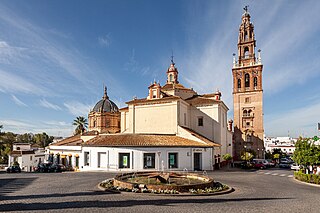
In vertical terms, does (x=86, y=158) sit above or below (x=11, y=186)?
above

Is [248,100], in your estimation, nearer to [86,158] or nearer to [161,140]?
[161,140]

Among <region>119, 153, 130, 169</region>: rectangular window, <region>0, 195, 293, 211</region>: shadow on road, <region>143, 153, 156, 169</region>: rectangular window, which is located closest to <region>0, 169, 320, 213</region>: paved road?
<region>0, 195, 293, 211</region>: shadow on road

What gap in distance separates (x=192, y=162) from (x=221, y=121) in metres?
12.2

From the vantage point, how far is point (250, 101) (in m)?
56.9

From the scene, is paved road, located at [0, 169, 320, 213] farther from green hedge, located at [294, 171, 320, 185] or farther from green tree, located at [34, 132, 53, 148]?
green tree, located at [34, 132, 53, 148]

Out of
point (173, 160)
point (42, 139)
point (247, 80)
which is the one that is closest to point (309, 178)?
point (173, 160)

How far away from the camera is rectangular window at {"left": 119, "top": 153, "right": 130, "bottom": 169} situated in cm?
3092

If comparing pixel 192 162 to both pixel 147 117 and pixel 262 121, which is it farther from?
pixel 262 121

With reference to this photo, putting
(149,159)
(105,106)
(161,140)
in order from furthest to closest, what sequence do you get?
(105,106)
(161,140)
(149,159)

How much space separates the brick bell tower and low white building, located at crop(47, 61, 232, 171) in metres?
9.53

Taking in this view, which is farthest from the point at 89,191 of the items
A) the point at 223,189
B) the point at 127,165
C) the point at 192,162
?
the point at 192,162

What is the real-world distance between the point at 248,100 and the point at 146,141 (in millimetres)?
35029

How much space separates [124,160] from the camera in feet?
102

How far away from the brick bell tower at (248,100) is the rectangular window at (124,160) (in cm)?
3289
